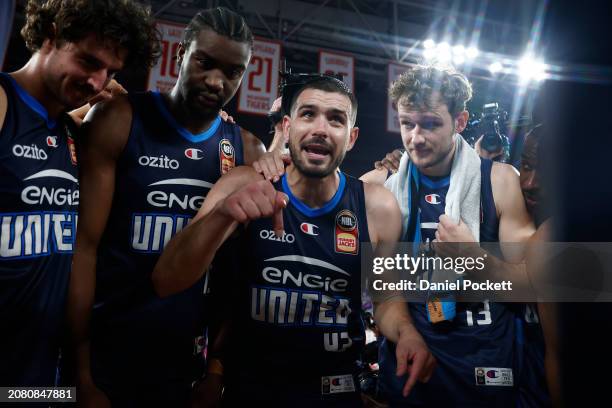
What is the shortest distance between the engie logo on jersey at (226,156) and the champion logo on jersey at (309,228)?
18.4 inches

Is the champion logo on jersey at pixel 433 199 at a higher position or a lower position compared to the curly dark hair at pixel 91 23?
lower

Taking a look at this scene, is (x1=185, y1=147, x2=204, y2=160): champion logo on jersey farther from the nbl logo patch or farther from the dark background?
the dark background

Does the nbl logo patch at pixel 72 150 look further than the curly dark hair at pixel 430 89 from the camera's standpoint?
No

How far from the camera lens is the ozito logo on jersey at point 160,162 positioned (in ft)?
6.05

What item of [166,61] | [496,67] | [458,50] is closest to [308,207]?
[166,61]

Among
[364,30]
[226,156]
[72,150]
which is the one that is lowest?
[72,150]

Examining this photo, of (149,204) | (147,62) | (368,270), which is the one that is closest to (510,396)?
(368,270)

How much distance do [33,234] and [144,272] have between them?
47 centimetres

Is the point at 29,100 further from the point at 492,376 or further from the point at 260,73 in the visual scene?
the point at 260,73

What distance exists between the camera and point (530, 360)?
7.04ft

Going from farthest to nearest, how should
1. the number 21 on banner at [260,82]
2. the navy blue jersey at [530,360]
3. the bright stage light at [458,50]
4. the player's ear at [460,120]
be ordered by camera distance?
the bright stage light at [458,50] → the number 21 on banner at [260,82] → the player's ear at [460,120] → the navy blue jersey at [530,360]

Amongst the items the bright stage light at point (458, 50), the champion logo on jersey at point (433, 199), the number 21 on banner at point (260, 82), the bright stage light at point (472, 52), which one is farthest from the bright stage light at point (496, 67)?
the champion logo on jersey at point (433, 199)

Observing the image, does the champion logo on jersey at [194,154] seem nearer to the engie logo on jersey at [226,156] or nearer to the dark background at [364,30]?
the engie logo on jersey at [226,156]

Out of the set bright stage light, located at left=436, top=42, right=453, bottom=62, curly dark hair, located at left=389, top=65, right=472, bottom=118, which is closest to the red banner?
bright stage light, located at left=436, top=42, right=453, bottom=62
